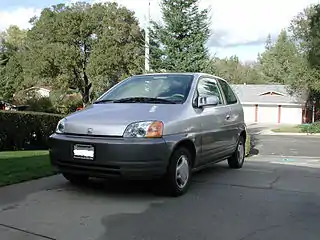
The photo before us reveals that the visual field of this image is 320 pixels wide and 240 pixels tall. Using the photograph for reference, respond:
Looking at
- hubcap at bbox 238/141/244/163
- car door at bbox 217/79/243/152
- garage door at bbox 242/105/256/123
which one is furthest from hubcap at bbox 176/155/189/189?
garage door at bbox 242/105/256/123

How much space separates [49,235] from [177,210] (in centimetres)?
158

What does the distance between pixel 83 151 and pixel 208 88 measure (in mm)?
2545

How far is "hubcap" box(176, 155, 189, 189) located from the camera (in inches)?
220

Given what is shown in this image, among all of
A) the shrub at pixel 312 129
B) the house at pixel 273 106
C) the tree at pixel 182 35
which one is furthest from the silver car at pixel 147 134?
the house at pixel 273 106

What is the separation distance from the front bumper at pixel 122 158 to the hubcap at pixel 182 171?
0.37 m

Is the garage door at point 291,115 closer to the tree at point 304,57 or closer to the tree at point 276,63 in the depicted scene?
the tree at point 304,57

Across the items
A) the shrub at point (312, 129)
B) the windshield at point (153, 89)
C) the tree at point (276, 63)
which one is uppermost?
the tree at point (276, 63)

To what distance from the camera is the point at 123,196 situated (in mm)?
5477

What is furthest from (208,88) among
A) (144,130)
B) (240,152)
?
(144,130)

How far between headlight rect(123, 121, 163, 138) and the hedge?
27.5 ft

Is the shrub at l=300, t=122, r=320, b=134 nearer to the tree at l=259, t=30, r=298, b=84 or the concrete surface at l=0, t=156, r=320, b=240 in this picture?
the tree at l=259, t=30, r=298, b=84

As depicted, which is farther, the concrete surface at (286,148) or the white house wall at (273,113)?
the white house wall at (273,113)

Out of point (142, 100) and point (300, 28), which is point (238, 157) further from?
point (300, 28)

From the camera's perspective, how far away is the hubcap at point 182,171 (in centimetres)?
559
